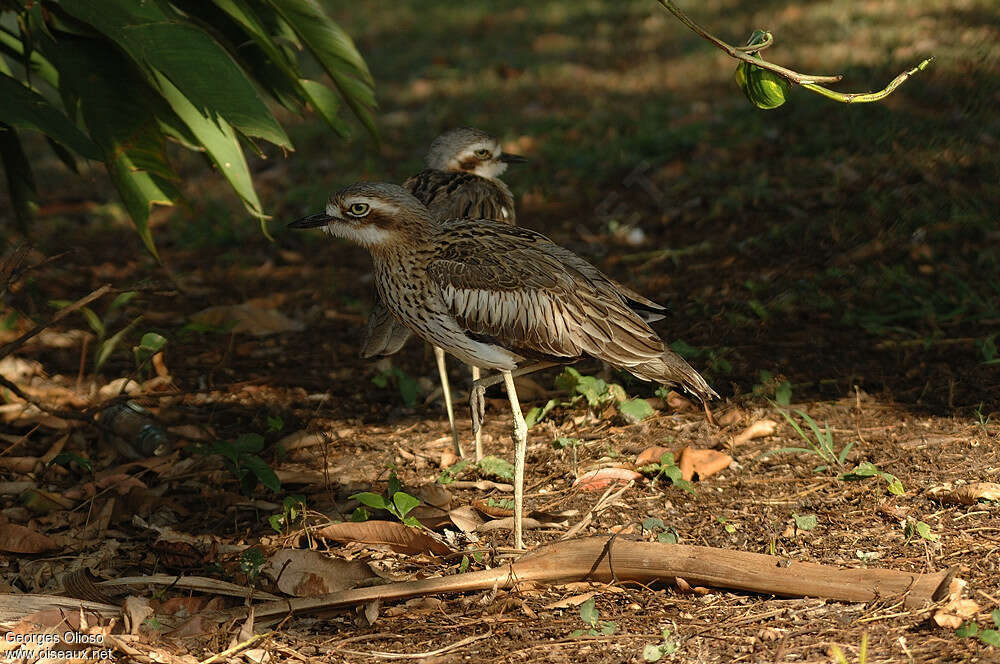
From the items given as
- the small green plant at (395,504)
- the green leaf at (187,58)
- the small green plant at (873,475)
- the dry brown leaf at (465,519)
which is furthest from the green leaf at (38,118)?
the small green plant at (873,475)

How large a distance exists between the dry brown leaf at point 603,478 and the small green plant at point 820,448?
52 centimetres

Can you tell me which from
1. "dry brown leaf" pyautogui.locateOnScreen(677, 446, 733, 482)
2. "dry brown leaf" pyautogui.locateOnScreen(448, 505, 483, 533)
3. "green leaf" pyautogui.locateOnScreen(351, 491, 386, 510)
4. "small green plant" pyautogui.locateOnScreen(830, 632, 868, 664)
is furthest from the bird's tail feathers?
"small green plant" pyautogui.locateOnScreen(830, 632, 868, 664)

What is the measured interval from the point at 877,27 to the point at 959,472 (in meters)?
6.41

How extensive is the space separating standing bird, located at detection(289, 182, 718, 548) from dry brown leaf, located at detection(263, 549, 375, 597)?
2.10 feet

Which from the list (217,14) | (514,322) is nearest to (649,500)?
(514,322)

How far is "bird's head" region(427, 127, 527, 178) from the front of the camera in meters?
5.25

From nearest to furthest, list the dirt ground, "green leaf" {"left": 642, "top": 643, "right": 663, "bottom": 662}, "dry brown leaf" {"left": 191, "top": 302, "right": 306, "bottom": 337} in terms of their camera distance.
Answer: "green leaf" {"left": 642, "top": 643, "right": 663, "bottom": 662}, the dirt ground, "dry brown leaf" {"left": 191, "top": 302, "right": 306, "bottom": 337}

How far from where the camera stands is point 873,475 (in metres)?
3.95

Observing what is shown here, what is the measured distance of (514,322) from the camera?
157 inches

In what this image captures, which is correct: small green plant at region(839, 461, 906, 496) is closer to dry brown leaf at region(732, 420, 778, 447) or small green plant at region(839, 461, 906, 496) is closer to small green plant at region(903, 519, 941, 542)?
small green plant at region(903, 519, 941, 542)

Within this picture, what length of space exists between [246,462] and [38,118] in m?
1.37

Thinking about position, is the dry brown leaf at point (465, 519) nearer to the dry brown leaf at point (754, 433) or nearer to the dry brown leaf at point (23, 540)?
the dry brown leaf at point (754, 433)

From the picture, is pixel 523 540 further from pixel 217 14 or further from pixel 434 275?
pixel 217 14

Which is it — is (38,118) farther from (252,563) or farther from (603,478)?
(603,478)
